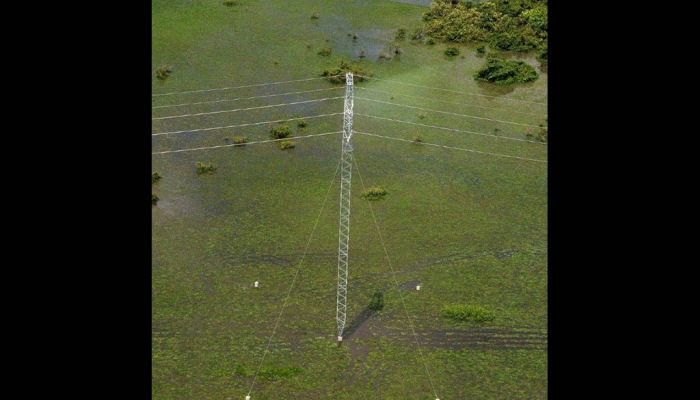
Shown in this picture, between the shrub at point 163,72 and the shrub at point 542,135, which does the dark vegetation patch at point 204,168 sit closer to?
the shrub at point 163,72

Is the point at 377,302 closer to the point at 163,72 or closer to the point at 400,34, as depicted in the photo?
the point at 163,72

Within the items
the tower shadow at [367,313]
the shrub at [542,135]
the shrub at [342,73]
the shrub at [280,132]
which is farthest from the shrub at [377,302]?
the shrub at [342,73]

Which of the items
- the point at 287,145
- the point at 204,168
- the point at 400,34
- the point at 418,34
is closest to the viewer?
the point at 204,168

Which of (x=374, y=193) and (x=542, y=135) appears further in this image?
(x=542, y=135)

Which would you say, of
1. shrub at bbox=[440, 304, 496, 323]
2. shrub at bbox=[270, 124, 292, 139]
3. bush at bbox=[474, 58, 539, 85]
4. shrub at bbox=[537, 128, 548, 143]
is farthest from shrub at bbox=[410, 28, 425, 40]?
shrub at bbox=[440, 304, 496, 323]

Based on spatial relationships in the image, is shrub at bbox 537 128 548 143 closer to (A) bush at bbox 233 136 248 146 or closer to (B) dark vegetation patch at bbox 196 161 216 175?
(A) bush at bbox 233 136 248 146

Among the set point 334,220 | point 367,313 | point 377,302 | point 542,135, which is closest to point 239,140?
point 334,220

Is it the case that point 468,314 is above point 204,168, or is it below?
below
